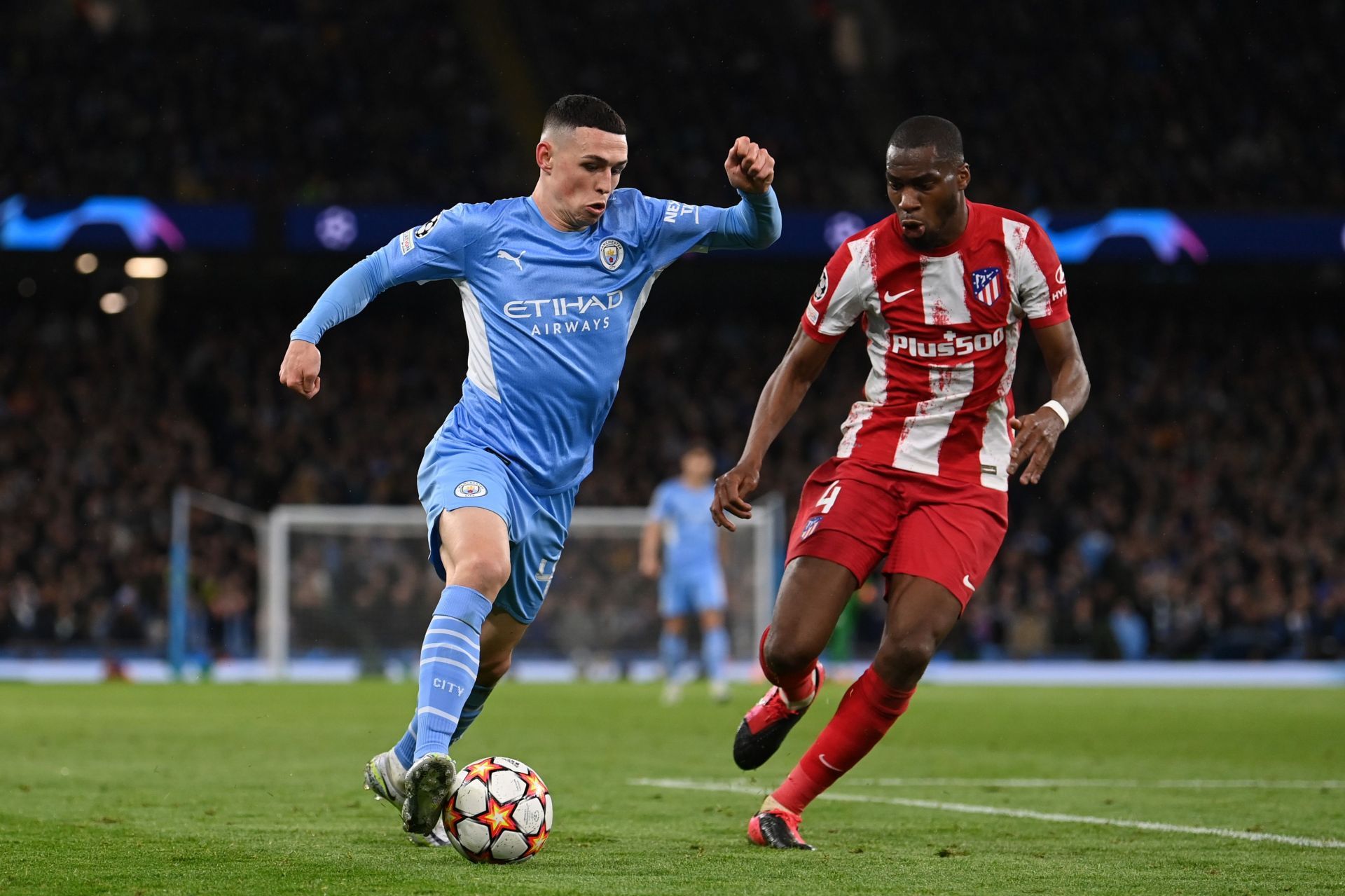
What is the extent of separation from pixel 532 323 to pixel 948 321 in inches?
54.1

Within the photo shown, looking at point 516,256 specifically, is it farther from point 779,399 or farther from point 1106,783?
point 1106,783

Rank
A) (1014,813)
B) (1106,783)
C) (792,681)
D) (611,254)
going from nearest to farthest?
(792,681), (611,254), (1014,813), (1106,783)

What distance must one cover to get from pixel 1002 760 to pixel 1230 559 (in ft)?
53.3

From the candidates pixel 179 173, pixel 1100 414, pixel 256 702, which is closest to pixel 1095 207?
pixel 1100 414

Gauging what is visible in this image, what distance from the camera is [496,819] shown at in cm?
510

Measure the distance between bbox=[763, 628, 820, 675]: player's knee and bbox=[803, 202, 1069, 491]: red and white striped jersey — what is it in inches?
27.4

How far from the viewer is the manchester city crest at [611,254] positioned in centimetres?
588

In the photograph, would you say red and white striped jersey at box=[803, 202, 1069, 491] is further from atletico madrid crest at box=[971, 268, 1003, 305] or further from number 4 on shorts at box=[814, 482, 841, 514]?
number 4 on shorts at box=[814, 482, 841, 514]

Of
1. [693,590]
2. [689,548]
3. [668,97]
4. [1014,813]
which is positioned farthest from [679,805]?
[668,97]

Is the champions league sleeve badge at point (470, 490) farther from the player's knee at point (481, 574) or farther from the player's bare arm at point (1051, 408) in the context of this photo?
the player's bare arm at point (1051, 408)

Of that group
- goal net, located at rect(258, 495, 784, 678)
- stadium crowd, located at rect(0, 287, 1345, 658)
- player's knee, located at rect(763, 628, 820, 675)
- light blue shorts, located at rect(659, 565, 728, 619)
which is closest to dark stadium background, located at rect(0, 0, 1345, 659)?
stadium crowd, located at rect(0, 287, 1345, 658)

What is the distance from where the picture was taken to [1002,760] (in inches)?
382

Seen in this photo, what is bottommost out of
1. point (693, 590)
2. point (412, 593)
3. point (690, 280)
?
point (412, 593)

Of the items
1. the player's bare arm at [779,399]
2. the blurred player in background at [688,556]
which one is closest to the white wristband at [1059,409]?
the player's bare arm at [779,399]
